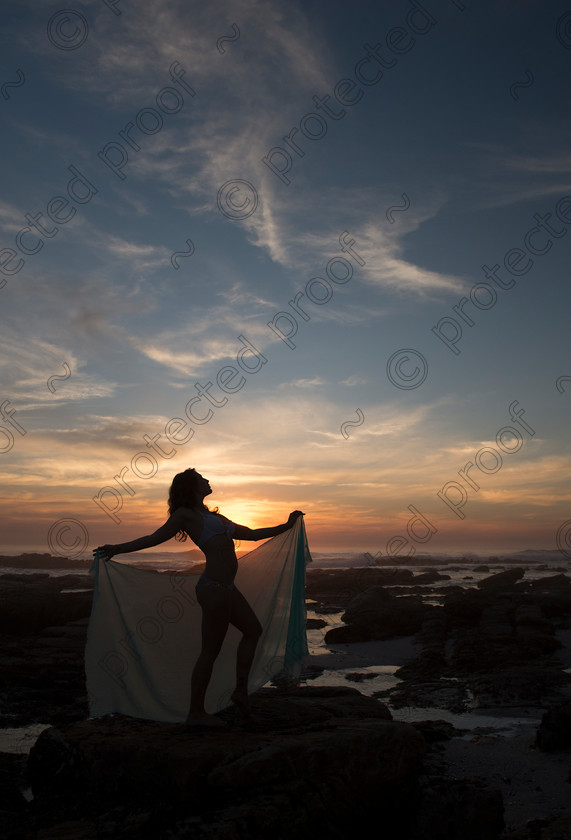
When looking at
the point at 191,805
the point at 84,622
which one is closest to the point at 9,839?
the point at 191,805

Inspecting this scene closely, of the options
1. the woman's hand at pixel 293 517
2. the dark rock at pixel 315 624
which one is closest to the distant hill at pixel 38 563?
the dark rock at pixel 315 624

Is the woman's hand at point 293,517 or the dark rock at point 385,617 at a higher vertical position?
the woman's hand at point 293,517

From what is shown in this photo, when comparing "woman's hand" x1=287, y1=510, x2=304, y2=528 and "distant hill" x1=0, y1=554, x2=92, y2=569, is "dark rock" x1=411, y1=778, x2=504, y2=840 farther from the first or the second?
"distant hill" x1=0, y1=554, x2=92, y2=569

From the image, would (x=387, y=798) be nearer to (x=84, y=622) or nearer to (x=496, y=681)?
(x=496, y=681)

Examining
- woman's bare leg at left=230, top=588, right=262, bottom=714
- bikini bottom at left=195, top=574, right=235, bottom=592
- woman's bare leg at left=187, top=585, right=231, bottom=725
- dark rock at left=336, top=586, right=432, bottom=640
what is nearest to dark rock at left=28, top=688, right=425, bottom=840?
woman's bare leg at left=187, top=585, right=231, bottom=725

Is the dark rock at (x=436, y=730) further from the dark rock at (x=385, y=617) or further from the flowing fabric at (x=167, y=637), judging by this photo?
the dark rock at (x=385, y=617)

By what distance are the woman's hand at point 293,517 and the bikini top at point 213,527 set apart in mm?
921

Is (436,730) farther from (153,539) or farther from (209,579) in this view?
(153,539)

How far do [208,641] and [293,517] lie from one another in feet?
6.01

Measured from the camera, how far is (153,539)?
555cm

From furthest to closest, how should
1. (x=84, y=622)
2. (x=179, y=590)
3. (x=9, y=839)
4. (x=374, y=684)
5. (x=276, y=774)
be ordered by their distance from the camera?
(x=84, y=622) < (x=374, y=684) < (x=179, y=590) < (x=276, y=774) < (x=9, y=839)

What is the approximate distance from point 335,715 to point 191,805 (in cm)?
244

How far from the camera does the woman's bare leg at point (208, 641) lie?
5.52m

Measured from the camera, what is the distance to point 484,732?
8.52 m
